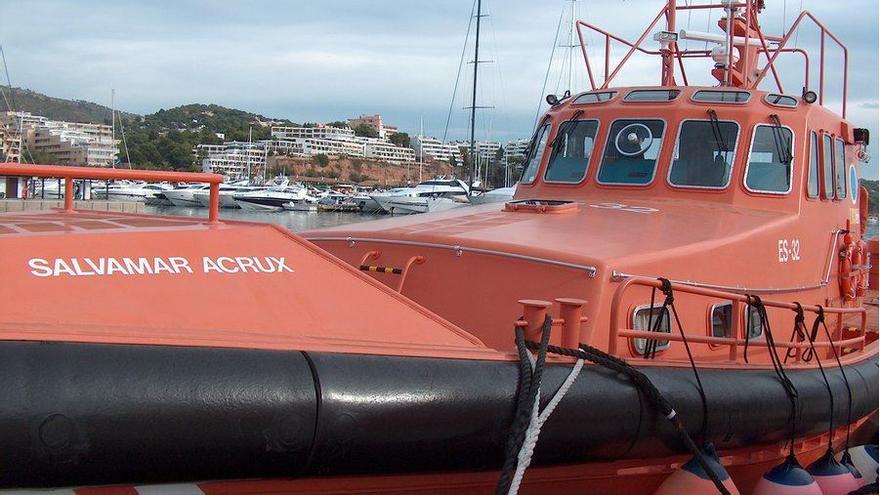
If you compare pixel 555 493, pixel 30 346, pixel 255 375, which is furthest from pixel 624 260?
pixel 30 346

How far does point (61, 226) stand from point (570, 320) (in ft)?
6.51

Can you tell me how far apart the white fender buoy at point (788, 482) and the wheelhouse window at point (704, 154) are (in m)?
2.06

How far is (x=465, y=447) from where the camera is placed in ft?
10.6

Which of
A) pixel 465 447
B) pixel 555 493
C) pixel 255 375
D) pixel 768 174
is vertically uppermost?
pixel 768 174

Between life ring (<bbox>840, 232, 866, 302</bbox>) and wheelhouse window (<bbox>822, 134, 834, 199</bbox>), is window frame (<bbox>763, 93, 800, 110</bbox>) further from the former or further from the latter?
life ring (<bbox>840, 232, 866, 302</bbox>)

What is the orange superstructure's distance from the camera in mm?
2689

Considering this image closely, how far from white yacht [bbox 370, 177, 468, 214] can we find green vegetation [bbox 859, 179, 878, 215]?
3391 cm

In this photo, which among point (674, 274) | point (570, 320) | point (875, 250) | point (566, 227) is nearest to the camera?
point (570, 320)

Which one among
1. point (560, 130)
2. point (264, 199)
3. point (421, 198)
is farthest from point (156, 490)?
point (264, 199)

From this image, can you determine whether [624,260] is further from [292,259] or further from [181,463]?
[181,463]

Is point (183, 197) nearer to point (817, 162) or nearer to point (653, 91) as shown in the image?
point (653, 91)

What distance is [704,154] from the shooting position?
5980 mm

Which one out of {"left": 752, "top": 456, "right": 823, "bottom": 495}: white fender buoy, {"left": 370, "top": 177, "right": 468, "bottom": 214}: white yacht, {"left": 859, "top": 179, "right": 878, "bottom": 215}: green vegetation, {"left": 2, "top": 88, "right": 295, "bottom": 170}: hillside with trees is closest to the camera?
{"left": 752, "top": 456, "right": 823, "bottom": 495}: white fender buoy

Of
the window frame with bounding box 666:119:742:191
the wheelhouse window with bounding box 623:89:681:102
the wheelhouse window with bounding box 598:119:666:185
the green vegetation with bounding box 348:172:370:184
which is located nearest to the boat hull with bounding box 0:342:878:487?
the window frame with bounding box 666:119:742:191
